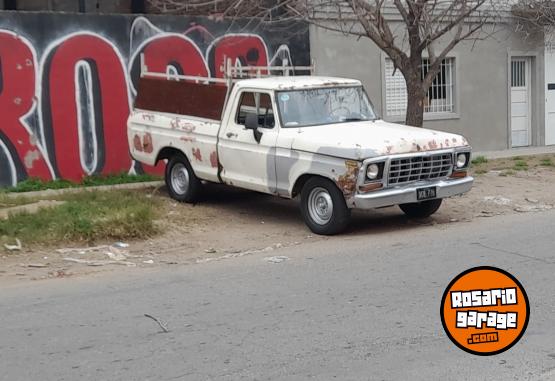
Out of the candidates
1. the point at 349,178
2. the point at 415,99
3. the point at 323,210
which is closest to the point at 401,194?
the point at 349,178

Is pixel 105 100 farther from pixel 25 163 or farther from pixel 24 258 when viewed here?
pixel 24 258

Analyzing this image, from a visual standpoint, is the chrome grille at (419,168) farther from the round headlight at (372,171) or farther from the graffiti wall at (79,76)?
the graffiti wall at (79,76)

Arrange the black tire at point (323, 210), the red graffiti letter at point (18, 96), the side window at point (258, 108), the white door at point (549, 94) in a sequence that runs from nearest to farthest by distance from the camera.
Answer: the black tire at point (323, 210) < the side window at point (258, 108) < the red graffiti letter at point (18, 96) < the white door at point (549, 94)

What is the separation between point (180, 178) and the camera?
41.7ft

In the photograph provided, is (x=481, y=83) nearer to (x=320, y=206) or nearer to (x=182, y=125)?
(x=182, y=125)

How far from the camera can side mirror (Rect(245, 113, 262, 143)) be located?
10.9 m

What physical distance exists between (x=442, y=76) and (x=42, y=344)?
15.3m

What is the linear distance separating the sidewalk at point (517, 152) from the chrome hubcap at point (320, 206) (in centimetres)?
909

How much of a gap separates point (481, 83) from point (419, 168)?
10615 mm

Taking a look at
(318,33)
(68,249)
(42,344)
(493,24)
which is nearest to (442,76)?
(493,24)

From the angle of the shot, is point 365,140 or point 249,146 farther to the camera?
point 249,146

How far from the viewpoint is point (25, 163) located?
14367 mm

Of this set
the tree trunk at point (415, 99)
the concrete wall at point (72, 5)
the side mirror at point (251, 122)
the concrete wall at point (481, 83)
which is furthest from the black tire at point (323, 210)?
the concrete wall at point (72, 5)

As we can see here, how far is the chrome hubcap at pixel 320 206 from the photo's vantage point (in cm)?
1037
